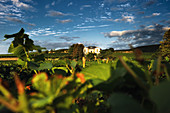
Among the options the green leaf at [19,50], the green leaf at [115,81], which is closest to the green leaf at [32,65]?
the green leaf at [19,50]

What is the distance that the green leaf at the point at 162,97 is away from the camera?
0.94 feet

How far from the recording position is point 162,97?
0.95 feet

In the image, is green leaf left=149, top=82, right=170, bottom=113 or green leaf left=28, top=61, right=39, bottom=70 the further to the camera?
green leaf left=28, top=61, right=39, bottom=70

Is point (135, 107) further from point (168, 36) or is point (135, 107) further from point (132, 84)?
point (168, 36)

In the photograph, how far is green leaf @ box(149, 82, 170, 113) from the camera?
29 cm

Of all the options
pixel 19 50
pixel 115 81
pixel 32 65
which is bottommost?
pixel 32 65

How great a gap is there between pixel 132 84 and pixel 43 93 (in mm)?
281

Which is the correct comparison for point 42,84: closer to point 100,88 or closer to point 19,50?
point 100,88

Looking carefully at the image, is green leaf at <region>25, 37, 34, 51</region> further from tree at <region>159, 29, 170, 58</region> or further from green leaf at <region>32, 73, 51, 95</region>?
tree at <region>159, 29, 170, 58</region>

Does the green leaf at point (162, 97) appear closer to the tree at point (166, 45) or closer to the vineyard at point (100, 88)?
the vineyard at point (100, 88)

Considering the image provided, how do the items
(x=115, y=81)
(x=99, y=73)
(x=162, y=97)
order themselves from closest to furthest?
(x=162, y=97), (x=115, y=81), (x=99, y=73)

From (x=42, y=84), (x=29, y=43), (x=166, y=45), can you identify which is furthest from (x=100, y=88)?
(x=166, y=45)

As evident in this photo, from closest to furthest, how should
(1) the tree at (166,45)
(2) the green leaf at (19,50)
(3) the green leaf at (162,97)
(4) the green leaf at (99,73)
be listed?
(3) the green leaf at (162,97)
(4) the green leaf at (99,73)
(2) the green leaf at (19,50)
(1) the tree at (166,45)

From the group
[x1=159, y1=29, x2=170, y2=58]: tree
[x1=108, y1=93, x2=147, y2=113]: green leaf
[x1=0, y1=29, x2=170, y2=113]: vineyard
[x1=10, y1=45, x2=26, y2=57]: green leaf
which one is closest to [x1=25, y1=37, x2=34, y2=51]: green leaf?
[x1=10, y1=45, x2=26, y2=57]: green leaf
